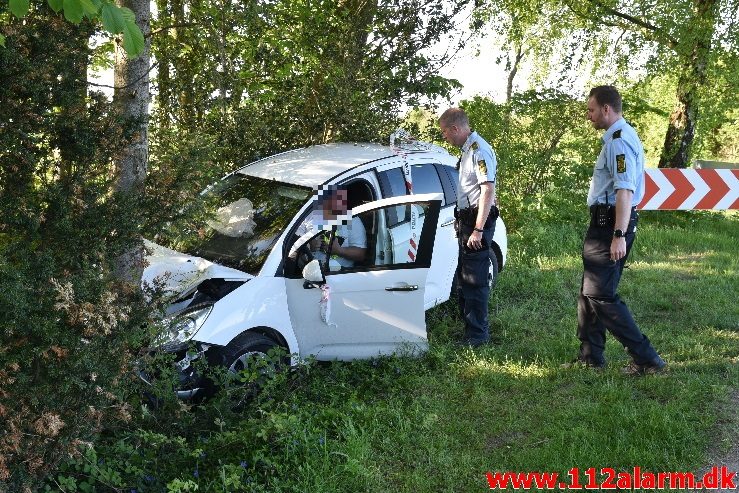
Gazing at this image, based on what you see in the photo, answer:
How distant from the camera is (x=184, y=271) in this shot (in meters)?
5.30

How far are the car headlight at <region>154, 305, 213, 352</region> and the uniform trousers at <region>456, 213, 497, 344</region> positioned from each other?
8.09 ft

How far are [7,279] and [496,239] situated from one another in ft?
18.3

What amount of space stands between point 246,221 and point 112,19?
Result: 2959 millimetres

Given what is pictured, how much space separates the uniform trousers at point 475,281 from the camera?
6340 mm

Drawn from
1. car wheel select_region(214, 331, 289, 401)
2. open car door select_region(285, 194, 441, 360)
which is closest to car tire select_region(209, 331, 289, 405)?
car wheel select_region(214, 331, 289, 401)

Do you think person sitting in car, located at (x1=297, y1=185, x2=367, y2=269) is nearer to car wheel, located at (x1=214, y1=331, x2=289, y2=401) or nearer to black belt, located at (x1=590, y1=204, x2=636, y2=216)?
car wheel, located at (x1=214, y1=331, x2=289, y2=401)

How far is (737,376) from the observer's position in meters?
5.50

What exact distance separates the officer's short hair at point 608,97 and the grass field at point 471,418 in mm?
2039

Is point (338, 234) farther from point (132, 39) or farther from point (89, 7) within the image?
point (89, 7)

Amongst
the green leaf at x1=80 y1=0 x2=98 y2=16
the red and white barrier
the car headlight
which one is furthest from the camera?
the red and white barrier

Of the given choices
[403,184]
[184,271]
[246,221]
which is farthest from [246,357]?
[403,184]

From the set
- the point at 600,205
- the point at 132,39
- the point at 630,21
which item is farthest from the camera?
the point at 630,21

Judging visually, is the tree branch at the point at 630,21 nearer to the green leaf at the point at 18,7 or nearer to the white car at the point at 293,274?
the white car at the point at 293,274

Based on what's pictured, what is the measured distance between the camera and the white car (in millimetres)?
5023
